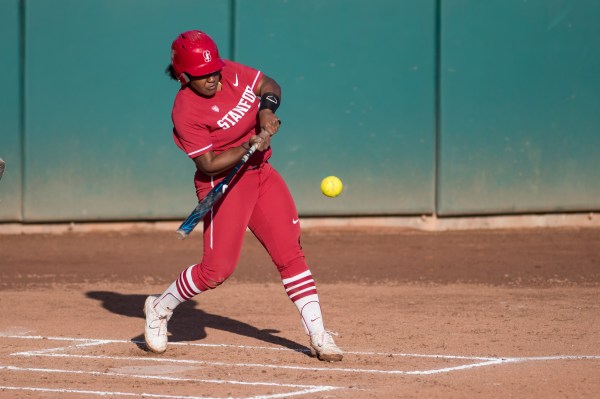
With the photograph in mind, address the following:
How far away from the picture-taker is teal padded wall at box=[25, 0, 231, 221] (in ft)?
40.3

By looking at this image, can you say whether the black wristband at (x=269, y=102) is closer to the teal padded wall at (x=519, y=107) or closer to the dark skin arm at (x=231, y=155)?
the dark skin arm at (x=231, y=155)

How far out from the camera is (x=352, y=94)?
41.3 feet

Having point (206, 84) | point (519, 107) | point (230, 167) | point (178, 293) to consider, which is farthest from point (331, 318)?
point (519, 107)

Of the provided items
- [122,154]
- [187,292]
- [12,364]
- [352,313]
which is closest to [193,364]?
[187,292]

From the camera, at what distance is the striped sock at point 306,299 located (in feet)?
21.5

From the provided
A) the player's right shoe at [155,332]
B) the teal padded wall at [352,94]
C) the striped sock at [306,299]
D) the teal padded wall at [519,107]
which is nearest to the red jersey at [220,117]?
the striped sock at [306,299]

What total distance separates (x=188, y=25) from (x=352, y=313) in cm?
509

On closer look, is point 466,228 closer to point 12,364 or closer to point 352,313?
point 352,313

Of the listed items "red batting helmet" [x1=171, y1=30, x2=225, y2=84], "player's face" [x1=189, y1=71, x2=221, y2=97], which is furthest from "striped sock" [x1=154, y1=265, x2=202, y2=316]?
"red batting helmet" [x1=171, y1=30, x2=225, y2=84]

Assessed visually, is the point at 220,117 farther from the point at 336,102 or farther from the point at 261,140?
the point at 336,102

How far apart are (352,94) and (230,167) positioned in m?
6.39

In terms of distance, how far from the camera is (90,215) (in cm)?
1262

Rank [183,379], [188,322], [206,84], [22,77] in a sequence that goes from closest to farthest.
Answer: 1. [183,379]
2. [206,84]
3. [188,322]
4. [22,77]

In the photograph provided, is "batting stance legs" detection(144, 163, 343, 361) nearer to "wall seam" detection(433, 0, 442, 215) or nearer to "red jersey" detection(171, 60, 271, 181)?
"red jersey" detection(171, 60, 271, 181)
